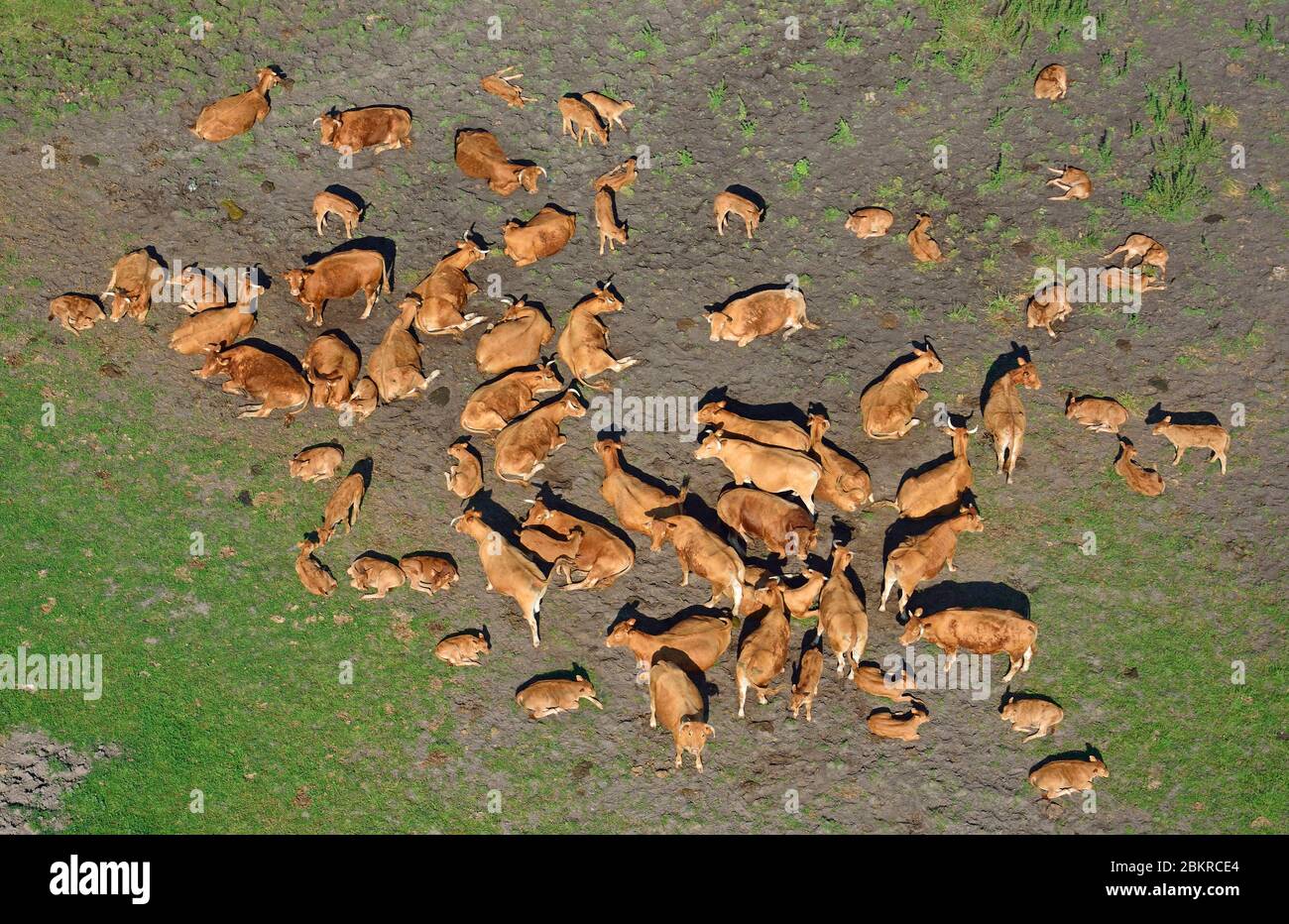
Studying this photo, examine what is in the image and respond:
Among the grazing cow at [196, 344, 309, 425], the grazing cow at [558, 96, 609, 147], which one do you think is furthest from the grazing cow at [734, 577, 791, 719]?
the grazing cow at [558, 96, 609, 147]

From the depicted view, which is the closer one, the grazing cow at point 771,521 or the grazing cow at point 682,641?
the grazing cow at point 682,641

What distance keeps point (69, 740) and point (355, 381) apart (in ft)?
17.0

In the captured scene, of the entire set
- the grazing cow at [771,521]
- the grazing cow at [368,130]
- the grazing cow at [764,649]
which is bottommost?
the grazing cow at [764,649]

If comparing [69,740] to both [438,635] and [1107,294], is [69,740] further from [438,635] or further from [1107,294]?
[1107,294]

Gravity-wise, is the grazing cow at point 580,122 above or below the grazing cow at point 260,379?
above

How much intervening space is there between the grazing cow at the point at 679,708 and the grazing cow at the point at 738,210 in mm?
6076

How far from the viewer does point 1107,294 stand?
A: 1434cm

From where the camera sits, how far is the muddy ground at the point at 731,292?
39.5 ft

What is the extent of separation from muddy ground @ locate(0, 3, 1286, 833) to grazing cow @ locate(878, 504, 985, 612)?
33 centimetres

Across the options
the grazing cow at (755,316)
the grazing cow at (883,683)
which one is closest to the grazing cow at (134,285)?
the grazing cow at (755,316)

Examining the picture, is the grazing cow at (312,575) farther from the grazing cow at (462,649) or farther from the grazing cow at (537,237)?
the grazing cow at (537,237)

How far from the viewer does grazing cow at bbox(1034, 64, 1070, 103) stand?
15555 millimetres

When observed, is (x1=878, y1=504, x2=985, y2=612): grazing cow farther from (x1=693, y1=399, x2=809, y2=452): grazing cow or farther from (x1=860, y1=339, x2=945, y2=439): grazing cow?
(x1=693, y1=399, x2=809, y2=452): grazing cow
